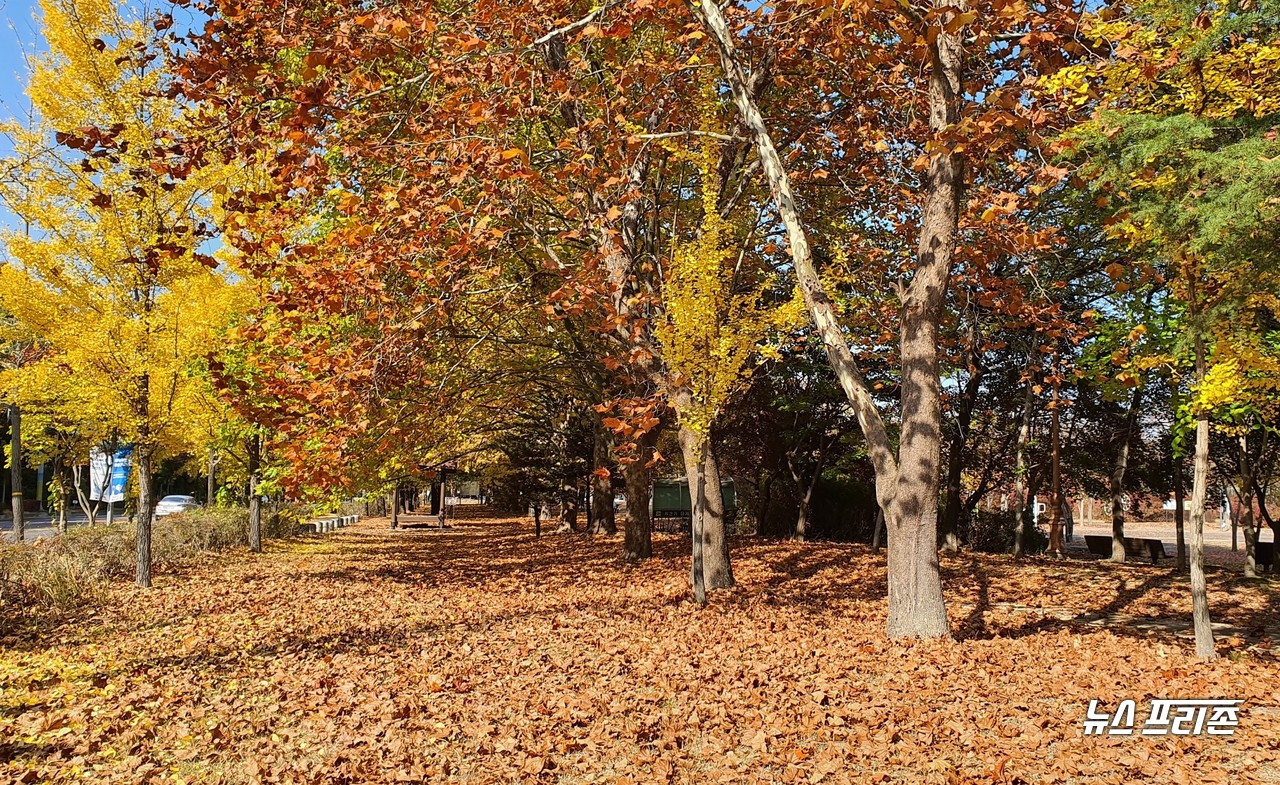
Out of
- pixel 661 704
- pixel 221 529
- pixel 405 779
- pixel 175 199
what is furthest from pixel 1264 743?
pixel 221 529

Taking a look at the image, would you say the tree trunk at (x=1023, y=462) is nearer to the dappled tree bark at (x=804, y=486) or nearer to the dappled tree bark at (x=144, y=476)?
the dappled tree bark at (x=804, y=486)

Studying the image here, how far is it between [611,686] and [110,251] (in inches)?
376

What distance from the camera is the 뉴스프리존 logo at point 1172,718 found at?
5.14 meters

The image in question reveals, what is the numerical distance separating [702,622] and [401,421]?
600 centimetres

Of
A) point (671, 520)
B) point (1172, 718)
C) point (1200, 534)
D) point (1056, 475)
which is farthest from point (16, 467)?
point (1056, 475)

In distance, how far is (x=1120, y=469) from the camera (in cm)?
1744

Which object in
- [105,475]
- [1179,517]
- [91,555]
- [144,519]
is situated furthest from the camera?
[105,475]

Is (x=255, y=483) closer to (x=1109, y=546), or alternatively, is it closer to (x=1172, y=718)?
(x=1172, y=718)

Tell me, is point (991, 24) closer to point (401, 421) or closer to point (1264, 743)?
point (1264, 743)

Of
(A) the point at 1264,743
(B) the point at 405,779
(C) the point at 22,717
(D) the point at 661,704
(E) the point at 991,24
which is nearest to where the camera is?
(B) the point at 405,779

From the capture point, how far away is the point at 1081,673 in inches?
264

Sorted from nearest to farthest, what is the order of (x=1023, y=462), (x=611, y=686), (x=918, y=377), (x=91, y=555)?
(x=611, y=686) → (x=918, y=377) → (x=91, y=555) → (x=1023, y=462)

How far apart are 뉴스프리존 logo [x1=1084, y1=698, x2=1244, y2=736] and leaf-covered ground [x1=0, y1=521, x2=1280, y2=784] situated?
13cm

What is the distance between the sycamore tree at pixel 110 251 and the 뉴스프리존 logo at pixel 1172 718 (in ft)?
37.4
